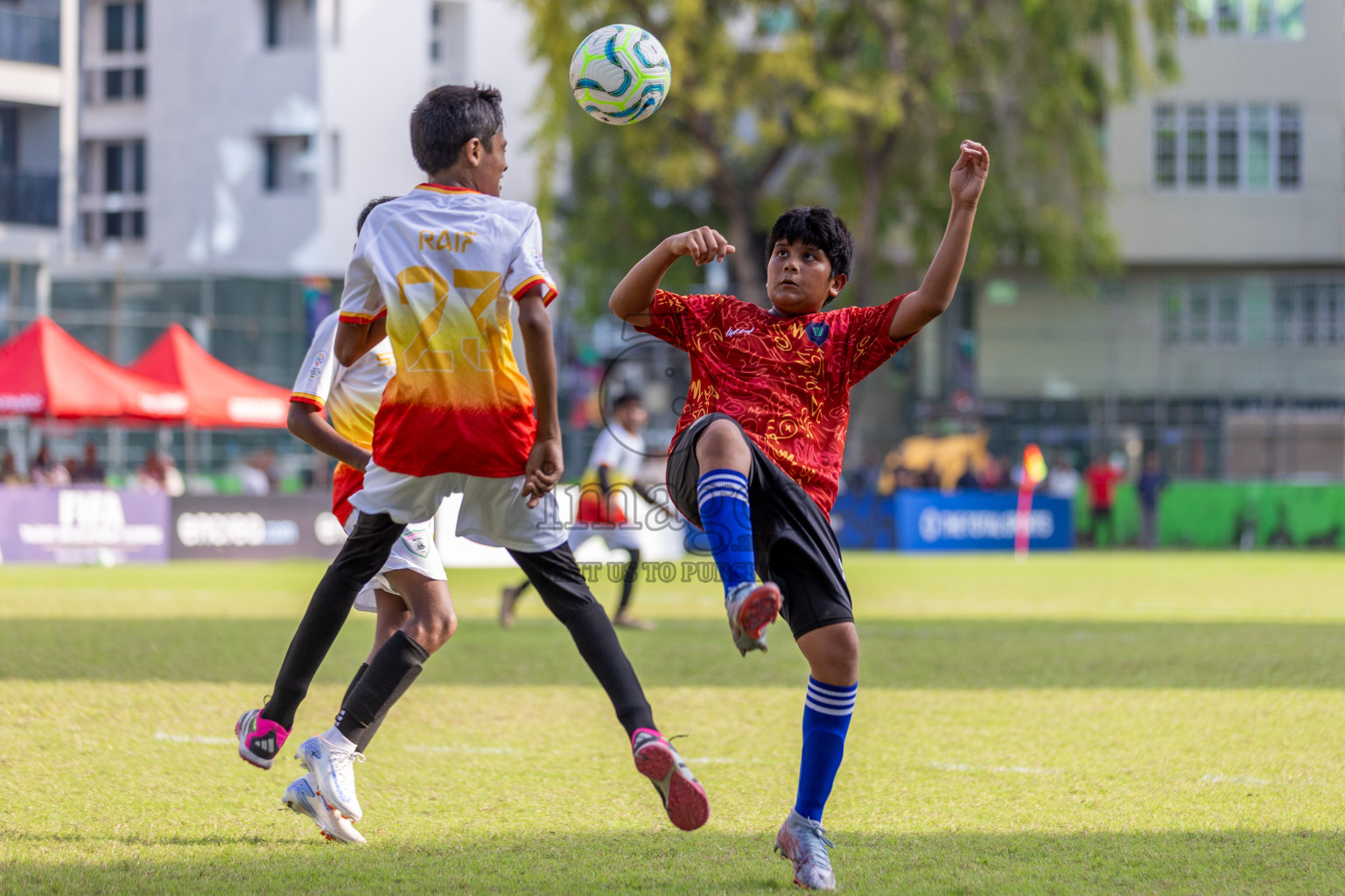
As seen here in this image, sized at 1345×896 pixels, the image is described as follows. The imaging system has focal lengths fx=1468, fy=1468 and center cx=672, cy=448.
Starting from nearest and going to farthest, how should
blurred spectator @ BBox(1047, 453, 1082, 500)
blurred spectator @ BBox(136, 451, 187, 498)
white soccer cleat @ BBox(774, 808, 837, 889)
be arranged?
1. white soccer cleat @ BBox(774, 808, 837, 889)
2. blurred spectator @ BBox(136, 451, 187, 498)
3. blurred spectator @ BBox(1047, 453, 1082, 500)

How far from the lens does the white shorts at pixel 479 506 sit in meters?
4.17

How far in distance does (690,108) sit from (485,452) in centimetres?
2364

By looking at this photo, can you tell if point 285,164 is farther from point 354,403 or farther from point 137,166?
point 354,403

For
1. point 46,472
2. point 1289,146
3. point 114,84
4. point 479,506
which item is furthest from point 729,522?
point 114,84

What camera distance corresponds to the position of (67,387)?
20.5 metres

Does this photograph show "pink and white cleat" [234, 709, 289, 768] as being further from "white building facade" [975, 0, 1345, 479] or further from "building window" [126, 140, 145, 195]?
"building window" [126, 140, 145, 195]

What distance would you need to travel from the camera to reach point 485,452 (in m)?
4.11

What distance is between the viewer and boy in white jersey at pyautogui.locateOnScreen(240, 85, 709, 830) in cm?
411

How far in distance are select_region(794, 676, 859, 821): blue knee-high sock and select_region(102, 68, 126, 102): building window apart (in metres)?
41.9

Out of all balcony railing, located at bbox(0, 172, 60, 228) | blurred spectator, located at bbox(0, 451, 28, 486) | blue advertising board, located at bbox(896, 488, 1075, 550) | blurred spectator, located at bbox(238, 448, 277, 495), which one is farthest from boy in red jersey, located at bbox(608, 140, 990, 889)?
balcony railing, located at bbox(0, 172, 60, 228)

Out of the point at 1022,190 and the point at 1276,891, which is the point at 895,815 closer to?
the point at 1276,891

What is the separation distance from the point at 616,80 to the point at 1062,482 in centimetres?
2538

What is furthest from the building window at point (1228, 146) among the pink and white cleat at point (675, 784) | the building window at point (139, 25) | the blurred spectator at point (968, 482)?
the pink and white cleat at point (675, 784)

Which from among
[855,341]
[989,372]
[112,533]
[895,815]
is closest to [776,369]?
[855,341]
